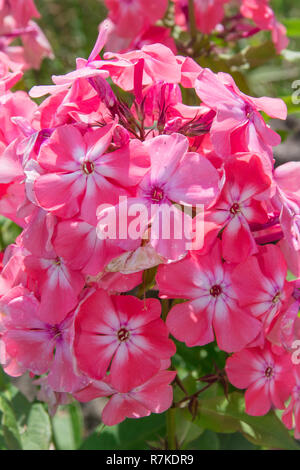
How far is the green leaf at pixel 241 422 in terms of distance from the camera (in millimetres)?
908

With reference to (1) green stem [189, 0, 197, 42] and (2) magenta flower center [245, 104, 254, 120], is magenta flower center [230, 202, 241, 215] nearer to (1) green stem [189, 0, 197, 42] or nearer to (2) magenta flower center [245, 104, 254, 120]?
(2) magenta flower center [245, 104, 254, 120]

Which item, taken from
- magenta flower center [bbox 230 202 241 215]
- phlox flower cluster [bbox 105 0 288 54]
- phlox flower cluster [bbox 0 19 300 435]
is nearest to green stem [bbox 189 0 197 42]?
phlox flower cluster [bbox 105 0 288 54]

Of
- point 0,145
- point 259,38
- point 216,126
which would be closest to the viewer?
point 216,126

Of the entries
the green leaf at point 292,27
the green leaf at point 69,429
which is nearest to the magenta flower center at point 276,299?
the green leaf at point 69,429

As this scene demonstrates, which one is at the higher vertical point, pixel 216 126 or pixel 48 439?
pixel 216 126

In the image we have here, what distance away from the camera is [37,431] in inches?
45.9

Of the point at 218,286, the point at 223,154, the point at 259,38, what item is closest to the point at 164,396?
the point at 218,286

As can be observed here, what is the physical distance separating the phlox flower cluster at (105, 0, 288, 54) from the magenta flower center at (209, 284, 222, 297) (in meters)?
0.71

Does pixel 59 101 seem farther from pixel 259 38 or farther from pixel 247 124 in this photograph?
pixel 259 38

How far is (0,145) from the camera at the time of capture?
2.61ft
